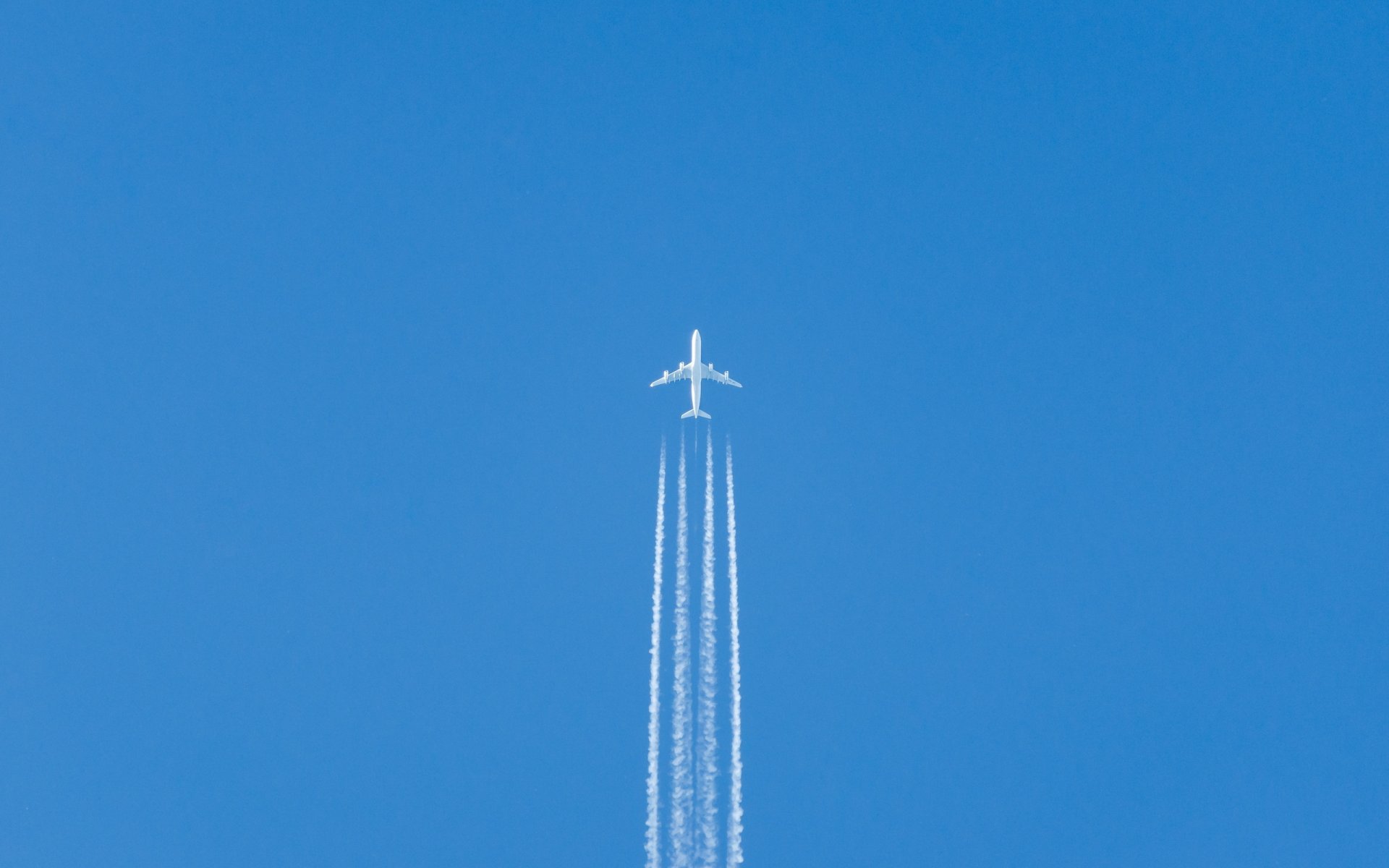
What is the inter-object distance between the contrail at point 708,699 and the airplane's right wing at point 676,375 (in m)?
1.76

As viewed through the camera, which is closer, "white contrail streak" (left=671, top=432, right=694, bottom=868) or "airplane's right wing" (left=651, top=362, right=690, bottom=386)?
"white contrail streak" (left=671, top=432, right=694, bottom=868)

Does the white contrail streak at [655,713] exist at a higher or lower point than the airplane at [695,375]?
lower

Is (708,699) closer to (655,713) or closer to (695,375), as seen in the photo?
(655,713)

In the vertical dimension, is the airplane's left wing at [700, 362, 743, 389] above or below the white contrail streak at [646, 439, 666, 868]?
above

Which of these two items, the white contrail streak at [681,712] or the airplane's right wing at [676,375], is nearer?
the white contrail streak at [681,712]

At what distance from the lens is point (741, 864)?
3209 centimetres

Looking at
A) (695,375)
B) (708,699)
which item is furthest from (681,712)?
(695,375)

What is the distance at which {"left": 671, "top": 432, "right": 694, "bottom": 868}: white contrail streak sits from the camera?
104 feet

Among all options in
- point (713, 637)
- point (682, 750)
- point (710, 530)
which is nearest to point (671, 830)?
point (682, 750)

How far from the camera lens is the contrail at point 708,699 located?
31516 millimetres

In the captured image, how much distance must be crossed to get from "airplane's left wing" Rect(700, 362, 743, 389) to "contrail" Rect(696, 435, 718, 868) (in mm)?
1506

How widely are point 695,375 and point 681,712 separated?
834 centimetres

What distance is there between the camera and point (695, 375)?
34844 mm

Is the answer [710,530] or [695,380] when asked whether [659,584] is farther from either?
[695,380]
